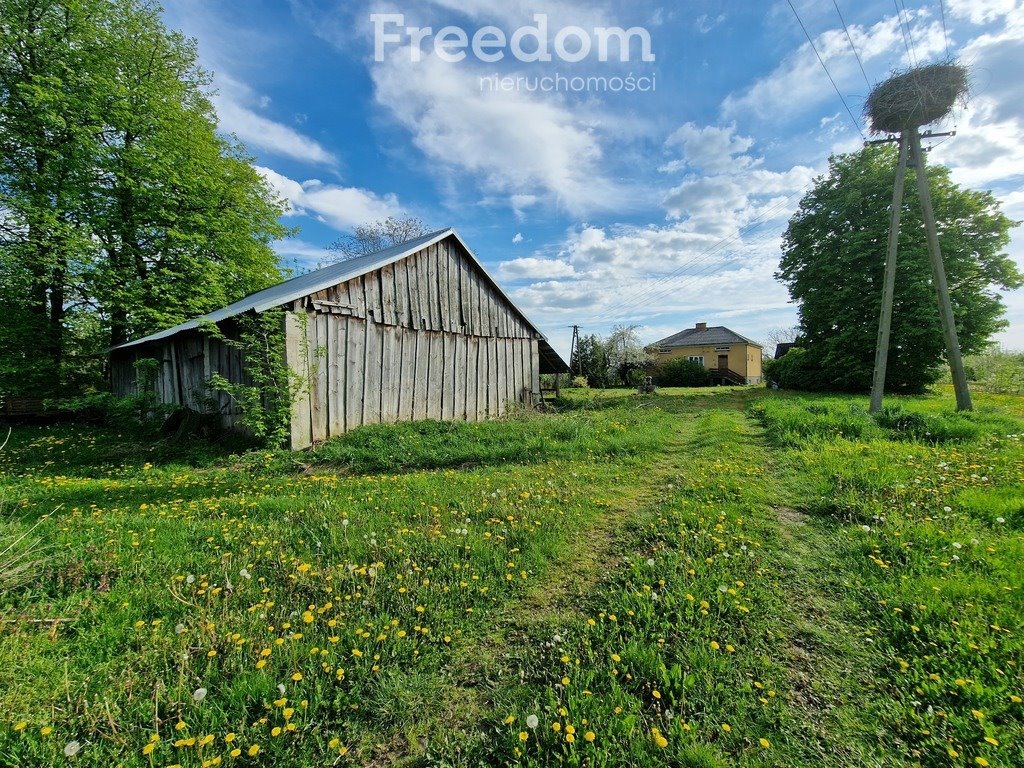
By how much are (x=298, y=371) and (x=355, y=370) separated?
4.88 feet

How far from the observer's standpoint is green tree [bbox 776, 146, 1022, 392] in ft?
53.9

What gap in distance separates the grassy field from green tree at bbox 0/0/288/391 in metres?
12.6

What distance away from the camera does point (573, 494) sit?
551 centimetres

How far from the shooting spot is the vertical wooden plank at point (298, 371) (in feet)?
27.7

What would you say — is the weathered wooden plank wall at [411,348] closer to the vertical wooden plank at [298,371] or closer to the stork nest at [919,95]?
the vertical wooden plank at [298,371]

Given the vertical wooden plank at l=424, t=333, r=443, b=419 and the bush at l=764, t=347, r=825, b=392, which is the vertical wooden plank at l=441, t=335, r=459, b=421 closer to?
the vertical wooden plank at l=424, t=333, r=443, b=419

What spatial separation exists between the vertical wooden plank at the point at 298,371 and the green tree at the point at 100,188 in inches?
386

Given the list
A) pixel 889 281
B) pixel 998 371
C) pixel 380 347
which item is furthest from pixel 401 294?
pixel 998 371

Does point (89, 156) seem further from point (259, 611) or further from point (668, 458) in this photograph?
point (668, 458)

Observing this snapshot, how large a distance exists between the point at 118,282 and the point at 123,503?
1418 centimetres

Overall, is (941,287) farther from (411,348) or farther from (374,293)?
(374,293)

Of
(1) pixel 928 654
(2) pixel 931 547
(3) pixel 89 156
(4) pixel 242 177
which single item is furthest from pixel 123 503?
(4) pixel 242 177

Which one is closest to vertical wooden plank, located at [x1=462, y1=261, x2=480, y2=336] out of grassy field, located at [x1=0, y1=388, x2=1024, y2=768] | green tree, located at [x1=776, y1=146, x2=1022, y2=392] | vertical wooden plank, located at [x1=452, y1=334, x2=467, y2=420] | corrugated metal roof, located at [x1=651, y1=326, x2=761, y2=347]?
vertical wooden plank, located at [x1=452, y1=334, x2=467, y2=420]

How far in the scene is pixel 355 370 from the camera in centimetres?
994
